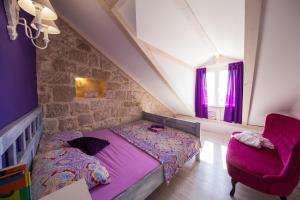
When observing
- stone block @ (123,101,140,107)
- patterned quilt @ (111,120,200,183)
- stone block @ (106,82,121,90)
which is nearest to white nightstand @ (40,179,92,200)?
patterned quilt @ (111,120,200,183)

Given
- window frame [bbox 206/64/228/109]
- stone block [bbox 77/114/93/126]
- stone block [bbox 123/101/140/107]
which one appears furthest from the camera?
window frame [bbox 206/64/228/109]

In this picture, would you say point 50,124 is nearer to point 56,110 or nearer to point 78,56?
point 56,110

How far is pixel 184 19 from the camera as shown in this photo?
78.4 inches

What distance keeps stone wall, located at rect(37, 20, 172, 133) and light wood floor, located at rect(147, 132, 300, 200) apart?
1740mm

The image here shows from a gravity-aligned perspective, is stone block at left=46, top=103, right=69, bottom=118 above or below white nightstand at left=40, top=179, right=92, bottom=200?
above

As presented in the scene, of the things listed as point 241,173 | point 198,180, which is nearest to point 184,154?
point 198,180

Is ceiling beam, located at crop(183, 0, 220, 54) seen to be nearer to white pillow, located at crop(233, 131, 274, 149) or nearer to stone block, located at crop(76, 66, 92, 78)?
white pillow, located at crop(233, 131, 274, 149)

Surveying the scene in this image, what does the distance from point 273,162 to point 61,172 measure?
224cm

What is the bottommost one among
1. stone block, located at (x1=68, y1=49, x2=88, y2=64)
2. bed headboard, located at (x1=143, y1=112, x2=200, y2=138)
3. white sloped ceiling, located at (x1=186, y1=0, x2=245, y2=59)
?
bed headboard, located at (x1=143, y1=112, x2=200, y2=138)

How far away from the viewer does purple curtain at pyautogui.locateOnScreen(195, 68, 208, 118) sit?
371cm

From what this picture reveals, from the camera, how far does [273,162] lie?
63.9 inches

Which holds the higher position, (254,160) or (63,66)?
(63,66)

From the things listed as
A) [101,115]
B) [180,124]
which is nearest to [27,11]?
[101,115]

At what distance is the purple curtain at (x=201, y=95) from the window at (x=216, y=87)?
195 mm
